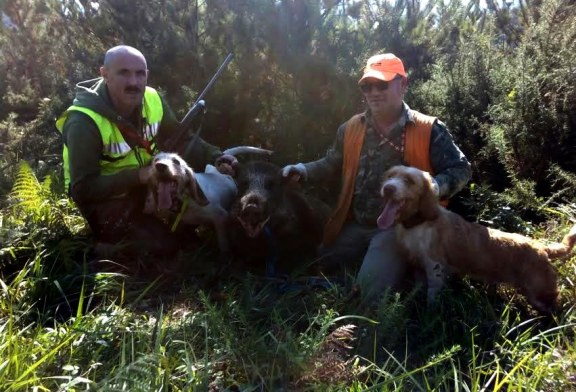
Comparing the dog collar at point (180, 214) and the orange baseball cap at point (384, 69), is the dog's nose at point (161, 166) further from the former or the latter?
the orange baseball cap at point (384, 69)

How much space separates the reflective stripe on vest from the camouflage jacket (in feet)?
5.18

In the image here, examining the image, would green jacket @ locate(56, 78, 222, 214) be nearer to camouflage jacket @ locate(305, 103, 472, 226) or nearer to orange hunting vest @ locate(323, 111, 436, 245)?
camouflage jacket @ locate(305, 103, 472, 226)

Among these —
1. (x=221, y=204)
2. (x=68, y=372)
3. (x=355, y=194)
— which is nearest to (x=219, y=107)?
(x=221, y=204)

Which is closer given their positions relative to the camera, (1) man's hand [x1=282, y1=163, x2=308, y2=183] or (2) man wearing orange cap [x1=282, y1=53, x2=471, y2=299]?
(2) man wearing orange cap [x1=282, y1=53, x2=471, y2=299]

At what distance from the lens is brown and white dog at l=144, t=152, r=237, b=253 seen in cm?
429

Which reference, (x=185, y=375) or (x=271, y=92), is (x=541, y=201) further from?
(x=185, y=375)

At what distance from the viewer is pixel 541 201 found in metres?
4.97

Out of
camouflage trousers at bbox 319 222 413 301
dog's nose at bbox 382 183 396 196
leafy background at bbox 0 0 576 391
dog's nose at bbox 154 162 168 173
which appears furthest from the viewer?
dog's nose at bbox 154 162 168 173

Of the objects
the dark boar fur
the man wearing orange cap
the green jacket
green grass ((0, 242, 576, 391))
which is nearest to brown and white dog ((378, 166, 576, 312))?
green grass ((0, 242, 576, 391))

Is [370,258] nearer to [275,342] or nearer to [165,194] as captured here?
[275,342]

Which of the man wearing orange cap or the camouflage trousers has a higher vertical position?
the man wearing orange cap

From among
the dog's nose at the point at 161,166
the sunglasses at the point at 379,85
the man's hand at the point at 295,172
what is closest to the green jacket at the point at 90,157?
the dog's nose at the point at 161,166

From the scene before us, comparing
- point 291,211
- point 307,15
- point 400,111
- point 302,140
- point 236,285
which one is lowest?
point 236,285

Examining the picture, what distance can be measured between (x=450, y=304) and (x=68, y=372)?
8.11 ft
